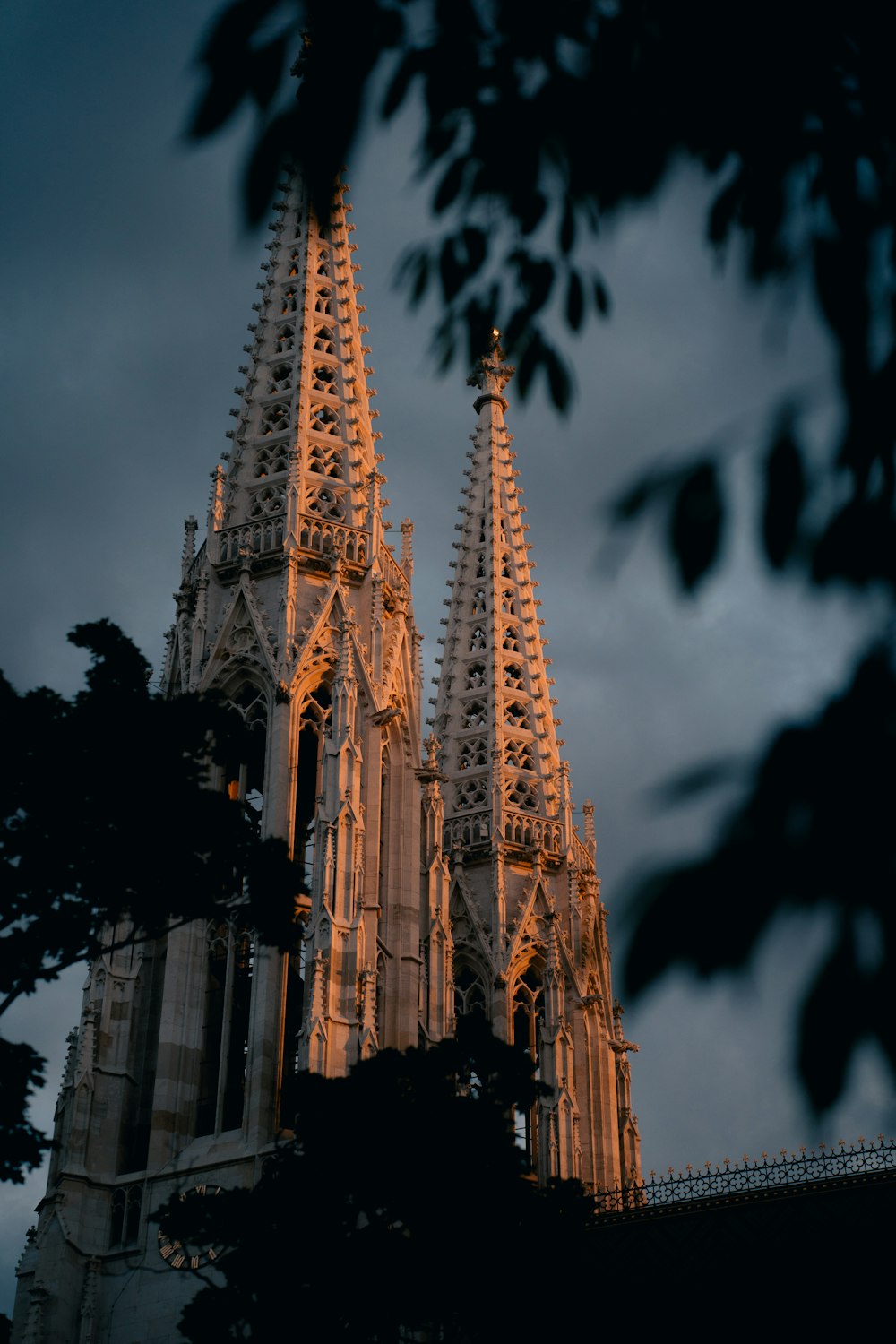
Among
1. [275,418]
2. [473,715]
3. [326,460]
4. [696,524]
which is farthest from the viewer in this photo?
[473,715]

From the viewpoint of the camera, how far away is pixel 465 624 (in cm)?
5494

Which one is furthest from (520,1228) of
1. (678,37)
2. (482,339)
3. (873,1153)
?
(678,37)

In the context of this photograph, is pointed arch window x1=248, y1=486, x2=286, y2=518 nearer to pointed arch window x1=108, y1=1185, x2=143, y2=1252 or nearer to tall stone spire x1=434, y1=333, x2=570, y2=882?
tall stone spire x1=434, y1=333, x2=570, y2=882

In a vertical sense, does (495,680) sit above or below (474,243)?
above

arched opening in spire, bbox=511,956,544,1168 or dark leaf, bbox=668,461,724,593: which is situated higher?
arched opening in spire, bbox=511,956,544,1168

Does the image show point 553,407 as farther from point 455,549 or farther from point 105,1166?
point 455,549

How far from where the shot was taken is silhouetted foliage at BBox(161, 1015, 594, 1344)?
21969 millimetres

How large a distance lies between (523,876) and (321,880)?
15731 millimetres

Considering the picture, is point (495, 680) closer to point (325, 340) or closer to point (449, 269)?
point (325, 340)

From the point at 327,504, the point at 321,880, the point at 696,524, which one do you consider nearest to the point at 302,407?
the point at 327,504

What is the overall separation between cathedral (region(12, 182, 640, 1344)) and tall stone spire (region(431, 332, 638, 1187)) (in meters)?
0.08

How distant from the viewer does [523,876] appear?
162ft

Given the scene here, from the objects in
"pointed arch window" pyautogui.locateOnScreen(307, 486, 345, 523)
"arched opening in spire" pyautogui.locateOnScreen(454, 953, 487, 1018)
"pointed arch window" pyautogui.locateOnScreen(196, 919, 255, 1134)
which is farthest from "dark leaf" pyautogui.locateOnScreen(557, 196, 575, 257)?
"arched opening in spire" pyautogui.locateOnScreen(454, 953, 487, 1018)

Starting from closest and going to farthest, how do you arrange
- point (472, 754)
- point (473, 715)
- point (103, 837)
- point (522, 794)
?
point (103, 837) < point (522, 794) < point (472, 754) < point (473, 715)
